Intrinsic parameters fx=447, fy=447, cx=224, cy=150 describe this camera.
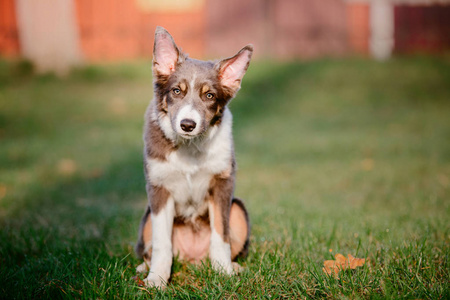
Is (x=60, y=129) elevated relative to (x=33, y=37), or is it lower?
lower

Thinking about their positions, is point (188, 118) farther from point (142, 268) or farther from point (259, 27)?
point (259, 27)

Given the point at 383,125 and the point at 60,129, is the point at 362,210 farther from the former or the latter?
the point at 60,129

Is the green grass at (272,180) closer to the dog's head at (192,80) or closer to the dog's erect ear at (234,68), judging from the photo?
the dog's head at (192,80)

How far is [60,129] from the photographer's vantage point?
34.9ft

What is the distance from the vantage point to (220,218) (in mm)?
3576

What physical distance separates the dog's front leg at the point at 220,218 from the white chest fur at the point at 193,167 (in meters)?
0.09

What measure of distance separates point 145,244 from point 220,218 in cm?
69

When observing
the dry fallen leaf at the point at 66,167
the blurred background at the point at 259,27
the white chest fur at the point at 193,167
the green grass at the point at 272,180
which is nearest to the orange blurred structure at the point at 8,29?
the blurred background at the point at 259,27

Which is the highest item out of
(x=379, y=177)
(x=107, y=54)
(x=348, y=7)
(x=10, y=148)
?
(x=348, y=7)

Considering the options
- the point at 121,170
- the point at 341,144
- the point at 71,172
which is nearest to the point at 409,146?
the point at 341,144

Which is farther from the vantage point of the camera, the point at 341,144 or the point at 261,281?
the point at 341,144

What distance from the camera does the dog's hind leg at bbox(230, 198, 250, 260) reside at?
377 cm

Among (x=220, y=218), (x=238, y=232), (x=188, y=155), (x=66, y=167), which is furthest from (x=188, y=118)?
(x=66, y=167)

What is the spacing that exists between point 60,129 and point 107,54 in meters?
9.17
